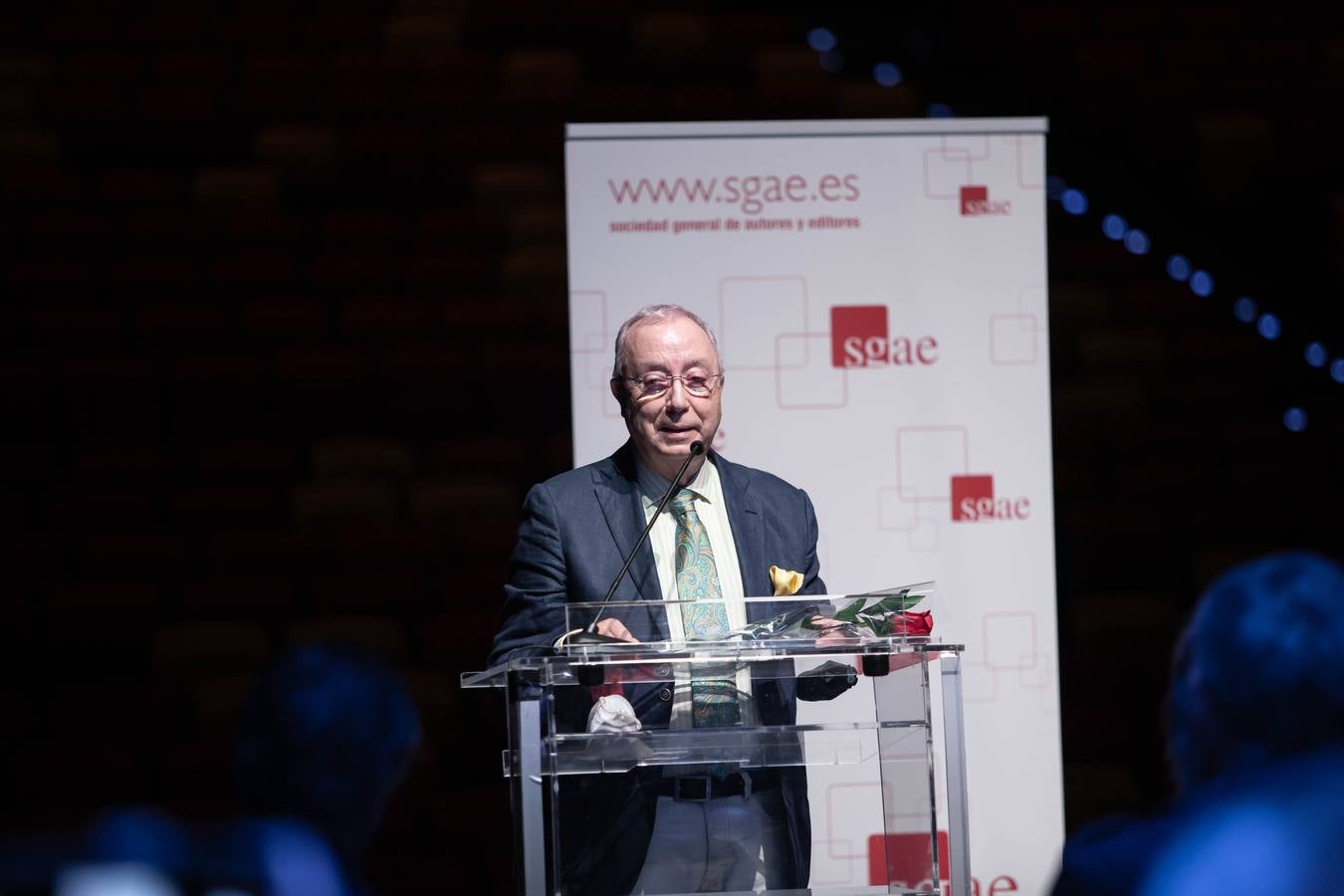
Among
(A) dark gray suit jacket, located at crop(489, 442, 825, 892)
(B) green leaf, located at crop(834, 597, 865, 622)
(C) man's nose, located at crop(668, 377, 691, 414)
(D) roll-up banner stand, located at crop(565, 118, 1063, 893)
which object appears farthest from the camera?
(D) roll-up banner stand, located at crop(565, 118, 1063, 893)

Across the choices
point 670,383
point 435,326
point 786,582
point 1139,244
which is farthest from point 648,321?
point 1139,244

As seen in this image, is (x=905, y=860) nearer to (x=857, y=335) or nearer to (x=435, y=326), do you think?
(x=857, y=335)

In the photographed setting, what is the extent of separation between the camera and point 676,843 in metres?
2.03

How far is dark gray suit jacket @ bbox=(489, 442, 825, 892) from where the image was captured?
8.07 feet

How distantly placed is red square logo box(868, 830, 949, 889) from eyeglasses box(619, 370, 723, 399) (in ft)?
2.98

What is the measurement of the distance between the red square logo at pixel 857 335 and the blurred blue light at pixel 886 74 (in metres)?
1.18

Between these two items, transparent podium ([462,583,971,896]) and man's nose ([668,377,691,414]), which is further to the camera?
man's nose ([668,377,691,414])

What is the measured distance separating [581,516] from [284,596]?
81.3 inches

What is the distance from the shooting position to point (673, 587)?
247 cm

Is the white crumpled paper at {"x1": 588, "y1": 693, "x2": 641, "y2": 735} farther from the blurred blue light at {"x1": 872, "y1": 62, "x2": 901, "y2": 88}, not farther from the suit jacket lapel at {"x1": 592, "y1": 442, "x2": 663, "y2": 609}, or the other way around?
the blurred blue light at {"x1": 872, "y1": 62, "x2": 901, "y2": 88}

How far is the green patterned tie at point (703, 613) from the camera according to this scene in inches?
78.2

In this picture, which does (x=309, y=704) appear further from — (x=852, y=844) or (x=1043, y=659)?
(x=1043, y=659)

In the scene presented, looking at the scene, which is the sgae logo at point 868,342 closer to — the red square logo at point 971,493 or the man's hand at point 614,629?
→ the red square logo at point 971,493

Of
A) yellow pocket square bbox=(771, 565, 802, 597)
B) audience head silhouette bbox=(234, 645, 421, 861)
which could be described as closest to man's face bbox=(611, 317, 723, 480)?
yellow pocket square bbox=(771, 565, 802, 597)
